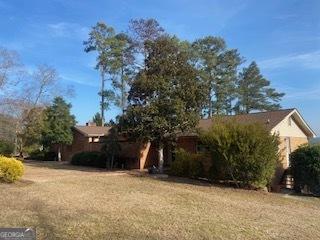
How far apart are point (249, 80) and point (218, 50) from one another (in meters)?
9.18

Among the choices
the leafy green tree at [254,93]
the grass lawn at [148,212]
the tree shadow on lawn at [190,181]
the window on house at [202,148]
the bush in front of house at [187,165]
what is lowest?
the grass lawn at [148,212]

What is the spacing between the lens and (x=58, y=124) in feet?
146

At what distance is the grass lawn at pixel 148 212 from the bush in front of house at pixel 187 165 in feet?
14.7

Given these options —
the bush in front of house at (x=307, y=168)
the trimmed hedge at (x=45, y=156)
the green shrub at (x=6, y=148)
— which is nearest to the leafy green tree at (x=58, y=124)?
the trimmed hedge at (x=45, y=156)

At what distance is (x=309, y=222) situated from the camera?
14547mm

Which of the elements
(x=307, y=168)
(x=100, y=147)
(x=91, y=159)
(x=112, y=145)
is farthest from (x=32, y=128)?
(x=307, y=168)

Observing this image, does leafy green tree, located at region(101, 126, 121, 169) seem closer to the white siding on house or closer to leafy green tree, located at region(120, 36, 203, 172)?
leafy green tree, located at region(120, 36, 203, 172)

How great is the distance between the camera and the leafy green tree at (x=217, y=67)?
183ft

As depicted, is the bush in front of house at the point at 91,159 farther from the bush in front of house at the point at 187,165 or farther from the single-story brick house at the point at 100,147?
the bush in front of house at the point at 187,165

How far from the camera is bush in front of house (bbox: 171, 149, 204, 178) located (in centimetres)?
2573

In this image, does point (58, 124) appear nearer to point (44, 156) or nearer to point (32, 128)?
point (32, 128)

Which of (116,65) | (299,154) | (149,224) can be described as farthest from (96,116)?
(149,224)

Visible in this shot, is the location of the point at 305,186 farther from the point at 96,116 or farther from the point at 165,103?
the point at 96,116

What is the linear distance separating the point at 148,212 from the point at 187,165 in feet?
41.9
